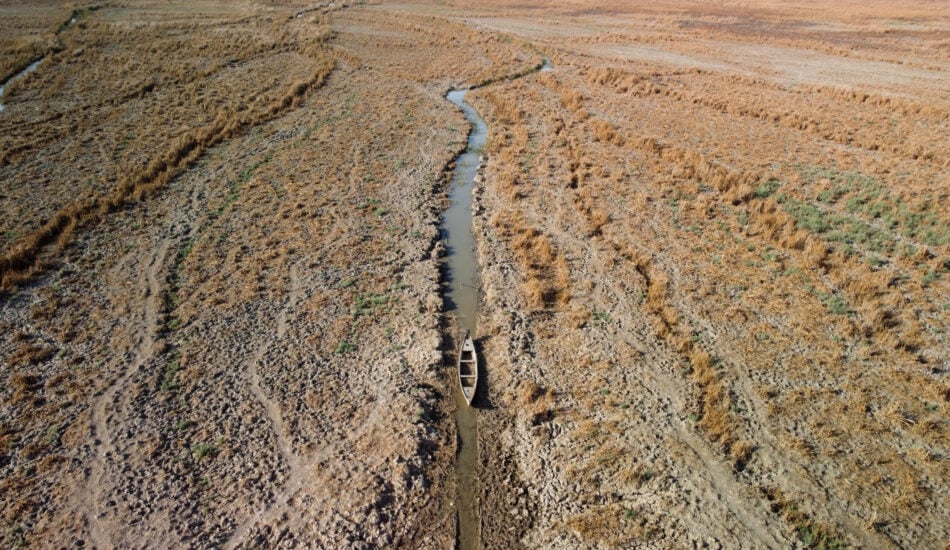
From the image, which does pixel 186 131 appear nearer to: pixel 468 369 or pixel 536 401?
pixel 468 369

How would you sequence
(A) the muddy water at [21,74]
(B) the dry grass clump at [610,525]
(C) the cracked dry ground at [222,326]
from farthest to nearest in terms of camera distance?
(A) the muddy water at [21,74] < (C) the cracked dry ground at [222,326] < (B) the dry grass clump at [610,525]

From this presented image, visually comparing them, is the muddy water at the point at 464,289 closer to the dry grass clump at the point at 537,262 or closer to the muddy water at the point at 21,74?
the dry grass clump at the point at 537,262

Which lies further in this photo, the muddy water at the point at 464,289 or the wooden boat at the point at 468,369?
the wooden boat at the point at 468,369

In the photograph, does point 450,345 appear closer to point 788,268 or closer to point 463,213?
point 463,213

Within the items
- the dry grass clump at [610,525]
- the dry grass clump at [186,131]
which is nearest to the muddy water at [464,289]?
the dry grass clump at [610,525]

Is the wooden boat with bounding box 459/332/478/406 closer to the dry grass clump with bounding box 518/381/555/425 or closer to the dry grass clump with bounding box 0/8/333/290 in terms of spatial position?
the dry grass clump with bounding box 518/381/555/425

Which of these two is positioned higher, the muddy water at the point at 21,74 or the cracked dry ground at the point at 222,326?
the muddy water at the point at 21,74

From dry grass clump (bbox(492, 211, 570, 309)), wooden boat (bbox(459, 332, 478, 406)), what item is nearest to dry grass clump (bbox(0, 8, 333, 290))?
wooden boat (bbox(459, 332, 478, 406))

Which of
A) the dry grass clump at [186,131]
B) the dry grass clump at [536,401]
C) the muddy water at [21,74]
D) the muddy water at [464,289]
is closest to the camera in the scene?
the muddy water at [464,289]
